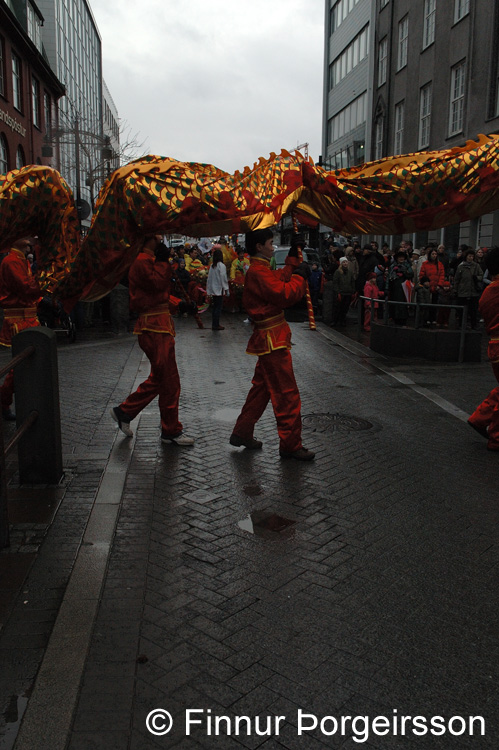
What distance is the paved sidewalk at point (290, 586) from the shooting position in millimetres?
2727

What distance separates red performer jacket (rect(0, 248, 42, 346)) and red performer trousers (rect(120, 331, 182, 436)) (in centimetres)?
120

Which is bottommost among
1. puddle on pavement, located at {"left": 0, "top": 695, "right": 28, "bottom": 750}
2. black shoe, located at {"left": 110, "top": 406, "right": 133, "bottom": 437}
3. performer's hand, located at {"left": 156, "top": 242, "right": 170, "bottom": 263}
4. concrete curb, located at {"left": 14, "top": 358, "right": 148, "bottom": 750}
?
puddle on pavement, located at {"left": 0, "top": 695, "right": 28, "bottom": 750}

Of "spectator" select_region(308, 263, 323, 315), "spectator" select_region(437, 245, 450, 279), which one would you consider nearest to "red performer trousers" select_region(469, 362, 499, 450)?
"spectator" select_region(437, 245, 450, 279)

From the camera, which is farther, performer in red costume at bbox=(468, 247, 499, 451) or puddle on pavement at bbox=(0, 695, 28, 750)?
performer in red costume at bbox=(468, 247, 499, 451)

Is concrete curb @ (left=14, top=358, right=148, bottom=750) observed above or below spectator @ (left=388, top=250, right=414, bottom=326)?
below

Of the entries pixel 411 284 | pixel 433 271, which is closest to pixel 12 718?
pixel 411 284

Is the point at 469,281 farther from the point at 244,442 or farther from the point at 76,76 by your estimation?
the point at 76,76

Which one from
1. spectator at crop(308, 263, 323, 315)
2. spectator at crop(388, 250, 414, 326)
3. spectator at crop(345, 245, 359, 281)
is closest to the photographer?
spectator at crop(388, 250, 414, 326)

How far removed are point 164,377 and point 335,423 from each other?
2110 millimetres

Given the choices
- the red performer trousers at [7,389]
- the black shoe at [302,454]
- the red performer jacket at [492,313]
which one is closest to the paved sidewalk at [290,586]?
the black shoe at [302,454]

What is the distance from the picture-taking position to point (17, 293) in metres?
6.66

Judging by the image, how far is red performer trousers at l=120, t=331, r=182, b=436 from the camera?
20.3 feet

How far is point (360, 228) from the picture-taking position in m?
5.75

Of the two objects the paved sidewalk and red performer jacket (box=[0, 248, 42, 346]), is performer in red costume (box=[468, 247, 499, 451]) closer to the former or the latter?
the paved sidewalk
